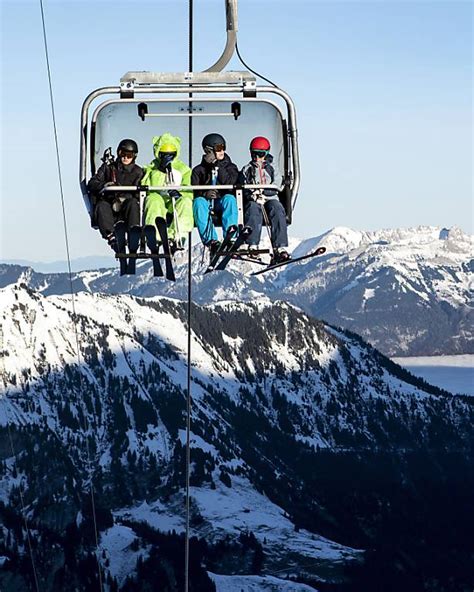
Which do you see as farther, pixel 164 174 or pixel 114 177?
pixel 114 177

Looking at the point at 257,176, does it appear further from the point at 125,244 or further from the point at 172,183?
the point at 125,244

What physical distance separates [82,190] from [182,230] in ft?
9.12

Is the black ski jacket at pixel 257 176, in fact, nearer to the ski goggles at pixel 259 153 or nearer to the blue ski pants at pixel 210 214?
the ski goggles at pixel 259 153

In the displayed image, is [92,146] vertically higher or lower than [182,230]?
higher

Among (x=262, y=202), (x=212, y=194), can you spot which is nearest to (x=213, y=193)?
(x=212, y=194)

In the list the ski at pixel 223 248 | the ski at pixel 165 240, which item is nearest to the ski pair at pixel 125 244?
the ski at pixel 165 240

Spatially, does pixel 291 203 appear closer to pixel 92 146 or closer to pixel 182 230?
pixel 182 230

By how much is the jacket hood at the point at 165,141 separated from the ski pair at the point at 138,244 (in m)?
2.09

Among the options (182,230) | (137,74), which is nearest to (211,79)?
(137,74)

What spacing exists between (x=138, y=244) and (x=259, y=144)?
4.02 m

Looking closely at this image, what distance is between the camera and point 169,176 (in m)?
32.5

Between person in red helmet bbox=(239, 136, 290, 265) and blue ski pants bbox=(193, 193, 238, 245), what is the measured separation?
0.39 meters

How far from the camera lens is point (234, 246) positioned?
3250cm

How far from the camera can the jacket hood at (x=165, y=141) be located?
32.9 metres
